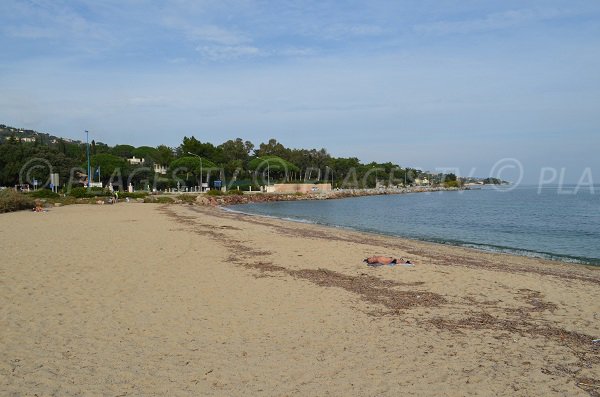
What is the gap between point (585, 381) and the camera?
17.0 feet

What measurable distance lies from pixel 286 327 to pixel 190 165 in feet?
288

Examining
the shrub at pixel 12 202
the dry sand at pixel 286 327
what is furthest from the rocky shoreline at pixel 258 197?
the dry sand at pixel 286 327

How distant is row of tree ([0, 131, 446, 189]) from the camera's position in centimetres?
6912

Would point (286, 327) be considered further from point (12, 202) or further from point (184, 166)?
point (184, 166)

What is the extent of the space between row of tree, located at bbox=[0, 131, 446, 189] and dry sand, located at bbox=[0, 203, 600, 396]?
65563 mm

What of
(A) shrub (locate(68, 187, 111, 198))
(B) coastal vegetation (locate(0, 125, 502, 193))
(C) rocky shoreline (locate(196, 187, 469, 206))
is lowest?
(C) rocky shoreline (locate(196, 187, 469, 206))

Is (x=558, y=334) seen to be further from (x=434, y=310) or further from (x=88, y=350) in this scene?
(x=88, y=350)

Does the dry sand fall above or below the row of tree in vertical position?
below

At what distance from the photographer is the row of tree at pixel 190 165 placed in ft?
227

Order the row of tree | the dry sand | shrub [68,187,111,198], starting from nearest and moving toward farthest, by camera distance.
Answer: the dry sand
shrub [68,187,111,198]
the row of tree

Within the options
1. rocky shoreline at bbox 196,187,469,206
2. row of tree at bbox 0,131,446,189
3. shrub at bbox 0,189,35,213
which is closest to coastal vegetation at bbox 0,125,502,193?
row of tree at bbox 0,131,446,189

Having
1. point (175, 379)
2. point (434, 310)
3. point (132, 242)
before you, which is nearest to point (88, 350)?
point (175, 379)

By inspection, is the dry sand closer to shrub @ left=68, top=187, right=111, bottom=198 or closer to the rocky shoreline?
shrub @ left=68, top=187, right=111, bottom=198

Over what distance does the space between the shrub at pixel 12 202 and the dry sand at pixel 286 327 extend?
21937 millimetres
